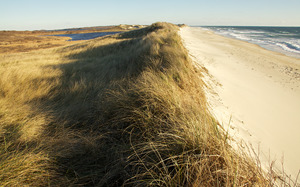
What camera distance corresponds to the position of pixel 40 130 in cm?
207

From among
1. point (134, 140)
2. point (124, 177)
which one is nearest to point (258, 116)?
point (134, 140)

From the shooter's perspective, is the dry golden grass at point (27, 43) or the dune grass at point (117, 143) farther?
the dry golden grass at point (27, 43)

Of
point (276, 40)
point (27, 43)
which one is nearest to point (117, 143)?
point (276, 40)

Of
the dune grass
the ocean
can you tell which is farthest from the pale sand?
the ocean

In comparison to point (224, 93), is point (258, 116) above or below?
below

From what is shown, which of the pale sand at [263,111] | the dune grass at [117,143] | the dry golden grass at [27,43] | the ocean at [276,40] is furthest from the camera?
the dry golden grass at [27,43]

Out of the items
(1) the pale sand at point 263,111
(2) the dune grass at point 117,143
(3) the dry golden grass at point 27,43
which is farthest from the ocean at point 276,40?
(3) the dry golden grass at point 27,43

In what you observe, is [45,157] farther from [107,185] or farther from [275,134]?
[275,134]

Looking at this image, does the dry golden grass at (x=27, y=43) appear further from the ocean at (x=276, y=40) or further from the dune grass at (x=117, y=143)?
A: the ocean at (x=276, y=40)

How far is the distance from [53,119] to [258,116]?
450 cm

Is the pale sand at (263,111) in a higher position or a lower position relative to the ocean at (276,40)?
lower

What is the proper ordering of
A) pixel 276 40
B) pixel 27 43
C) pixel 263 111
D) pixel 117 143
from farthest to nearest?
pixel 27 43 < pixel 276 40 < pixel 263 111 < pixel 117 143

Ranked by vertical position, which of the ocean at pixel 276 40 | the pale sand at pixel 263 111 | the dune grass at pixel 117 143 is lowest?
the pale sand at pixel 263 111

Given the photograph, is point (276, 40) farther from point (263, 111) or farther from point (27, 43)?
point (27, 43)
